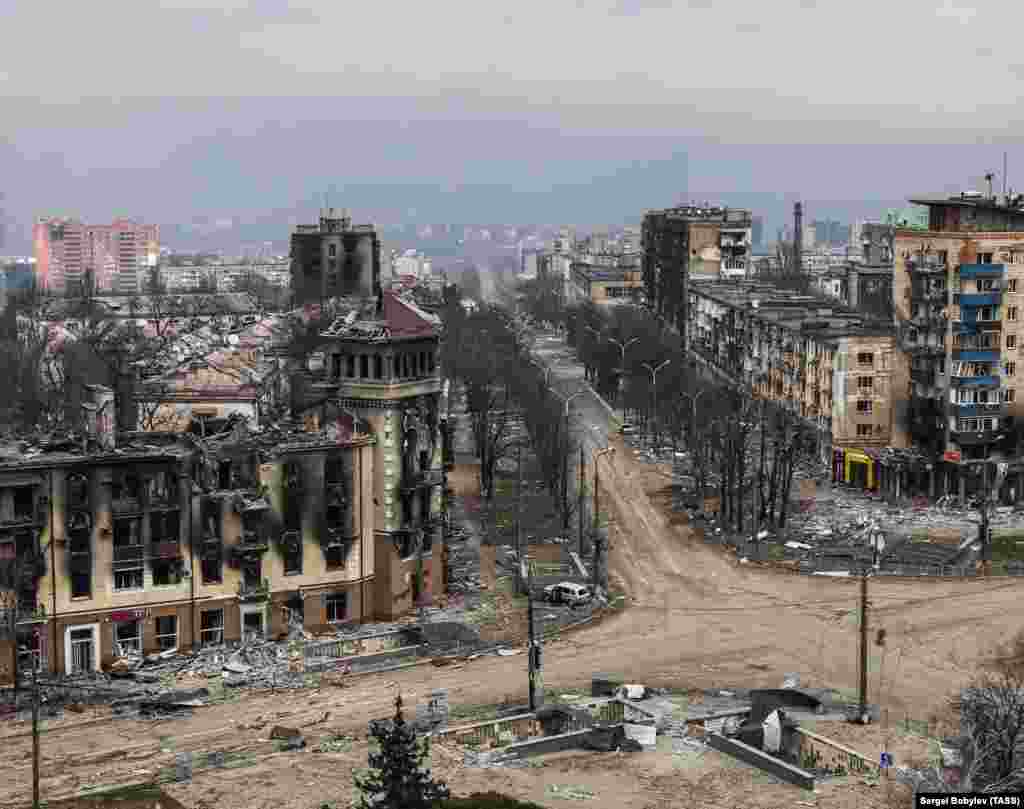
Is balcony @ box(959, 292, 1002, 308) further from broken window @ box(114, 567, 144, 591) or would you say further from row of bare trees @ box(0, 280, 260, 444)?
broken window @ box(114, 567, 144, 591)

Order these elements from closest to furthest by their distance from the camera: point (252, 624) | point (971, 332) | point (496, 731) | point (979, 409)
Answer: point (496, 731) → point (252, 624) → point (971, 332) → point (979, 409)

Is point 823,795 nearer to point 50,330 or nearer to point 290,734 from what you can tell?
point 290,734

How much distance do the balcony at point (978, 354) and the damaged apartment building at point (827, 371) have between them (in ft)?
15.6

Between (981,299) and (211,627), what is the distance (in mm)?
38926

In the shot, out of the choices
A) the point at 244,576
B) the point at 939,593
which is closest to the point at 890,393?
the point at 939,593

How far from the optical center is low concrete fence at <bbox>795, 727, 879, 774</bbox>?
38.0 meters

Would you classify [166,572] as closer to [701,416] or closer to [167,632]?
[167,632]

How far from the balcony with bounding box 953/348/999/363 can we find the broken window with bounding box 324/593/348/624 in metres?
33.9

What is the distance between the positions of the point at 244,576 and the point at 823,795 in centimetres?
1890

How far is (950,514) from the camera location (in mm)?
68812

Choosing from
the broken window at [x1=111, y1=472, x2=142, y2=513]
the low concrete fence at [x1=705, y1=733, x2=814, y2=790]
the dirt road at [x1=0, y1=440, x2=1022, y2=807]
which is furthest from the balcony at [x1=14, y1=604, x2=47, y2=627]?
the low concrete fence at [x1=705, y1=733, x2=814, y2=790]

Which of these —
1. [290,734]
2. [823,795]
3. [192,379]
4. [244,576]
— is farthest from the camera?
[192,379]

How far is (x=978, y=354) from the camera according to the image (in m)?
72.7

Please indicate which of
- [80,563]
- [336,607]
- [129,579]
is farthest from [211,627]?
[80,563]
